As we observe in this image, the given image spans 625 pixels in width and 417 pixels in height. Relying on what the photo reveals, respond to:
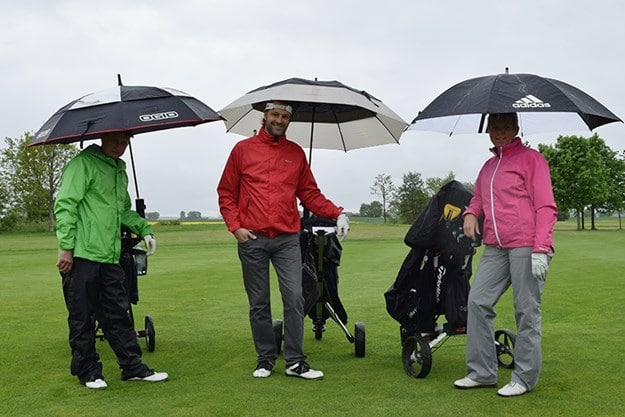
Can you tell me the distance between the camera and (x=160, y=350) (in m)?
6.49

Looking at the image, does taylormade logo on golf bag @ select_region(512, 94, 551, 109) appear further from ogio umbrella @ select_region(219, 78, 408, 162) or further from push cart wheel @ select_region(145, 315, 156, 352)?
push cart wheel @ select_region(145, 315, 156, 352)

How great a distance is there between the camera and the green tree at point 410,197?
9625 cm

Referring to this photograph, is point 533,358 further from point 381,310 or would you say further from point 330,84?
point 381,310

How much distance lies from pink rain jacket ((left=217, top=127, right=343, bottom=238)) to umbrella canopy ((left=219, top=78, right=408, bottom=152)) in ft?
1.44

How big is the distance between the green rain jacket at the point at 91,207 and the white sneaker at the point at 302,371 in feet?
4.98

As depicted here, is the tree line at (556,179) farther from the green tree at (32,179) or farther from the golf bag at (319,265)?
the golf bag at (319,265)

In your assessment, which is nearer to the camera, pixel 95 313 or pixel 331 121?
pixel 95 313

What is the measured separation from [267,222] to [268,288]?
0.52 m

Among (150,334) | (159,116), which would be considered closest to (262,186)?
(159,116)

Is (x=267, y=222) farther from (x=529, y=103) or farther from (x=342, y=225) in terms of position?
(x=529, y=103)

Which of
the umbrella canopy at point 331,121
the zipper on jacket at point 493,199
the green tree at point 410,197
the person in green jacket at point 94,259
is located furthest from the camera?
the green tree at point 410,197

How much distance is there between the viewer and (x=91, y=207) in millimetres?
5141

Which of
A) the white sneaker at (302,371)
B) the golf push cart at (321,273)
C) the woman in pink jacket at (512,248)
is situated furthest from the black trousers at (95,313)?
the woman in pink jacket at (512,248)

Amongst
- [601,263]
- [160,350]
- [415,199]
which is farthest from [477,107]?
[415,199]
